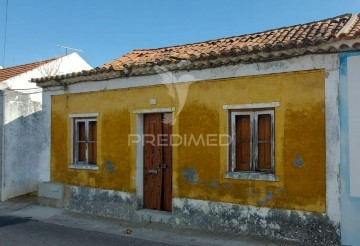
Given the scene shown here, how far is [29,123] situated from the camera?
12297mm

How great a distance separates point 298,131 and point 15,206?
27.3 ft

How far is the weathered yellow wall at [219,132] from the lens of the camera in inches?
251

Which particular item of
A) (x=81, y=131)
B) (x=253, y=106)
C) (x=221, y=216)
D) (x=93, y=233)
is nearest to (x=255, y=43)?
(x=253, y=106)

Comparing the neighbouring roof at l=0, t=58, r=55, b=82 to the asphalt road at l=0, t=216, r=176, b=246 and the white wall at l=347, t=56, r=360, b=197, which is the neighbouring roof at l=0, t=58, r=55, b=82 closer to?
the asphalt road at l=0, t=216, r=176, b=246

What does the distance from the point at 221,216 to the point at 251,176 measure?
1.04 m

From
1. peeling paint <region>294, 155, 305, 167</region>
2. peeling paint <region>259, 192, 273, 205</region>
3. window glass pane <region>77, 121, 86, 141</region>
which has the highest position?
window glass pane <region>77, 121, 86, 141</region>

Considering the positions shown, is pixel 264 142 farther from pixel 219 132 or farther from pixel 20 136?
pixel 20 136

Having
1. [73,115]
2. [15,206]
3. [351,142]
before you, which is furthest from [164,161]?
[15,206]

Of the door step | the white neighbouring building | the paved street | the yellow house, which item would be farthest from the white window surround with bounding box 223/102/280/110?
the white neighbouring building

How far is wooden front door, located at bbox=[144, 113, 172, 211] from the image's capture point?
8.45 meters

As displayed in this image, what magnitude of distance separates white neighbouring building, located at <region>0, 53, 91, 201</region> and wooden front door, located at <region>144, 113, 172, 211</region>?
377 cm

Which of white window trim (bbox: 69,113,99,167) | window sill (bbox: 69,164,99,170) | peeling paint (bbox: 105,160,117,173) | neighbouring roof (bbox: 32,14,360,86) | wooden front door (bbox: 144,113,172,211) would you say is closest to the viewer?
neighbouring roof (bbox: 32,14,360,86)

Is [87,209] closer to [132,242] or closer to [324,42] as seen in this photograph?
[132,242]

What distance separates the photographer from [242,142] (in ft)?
23.7
